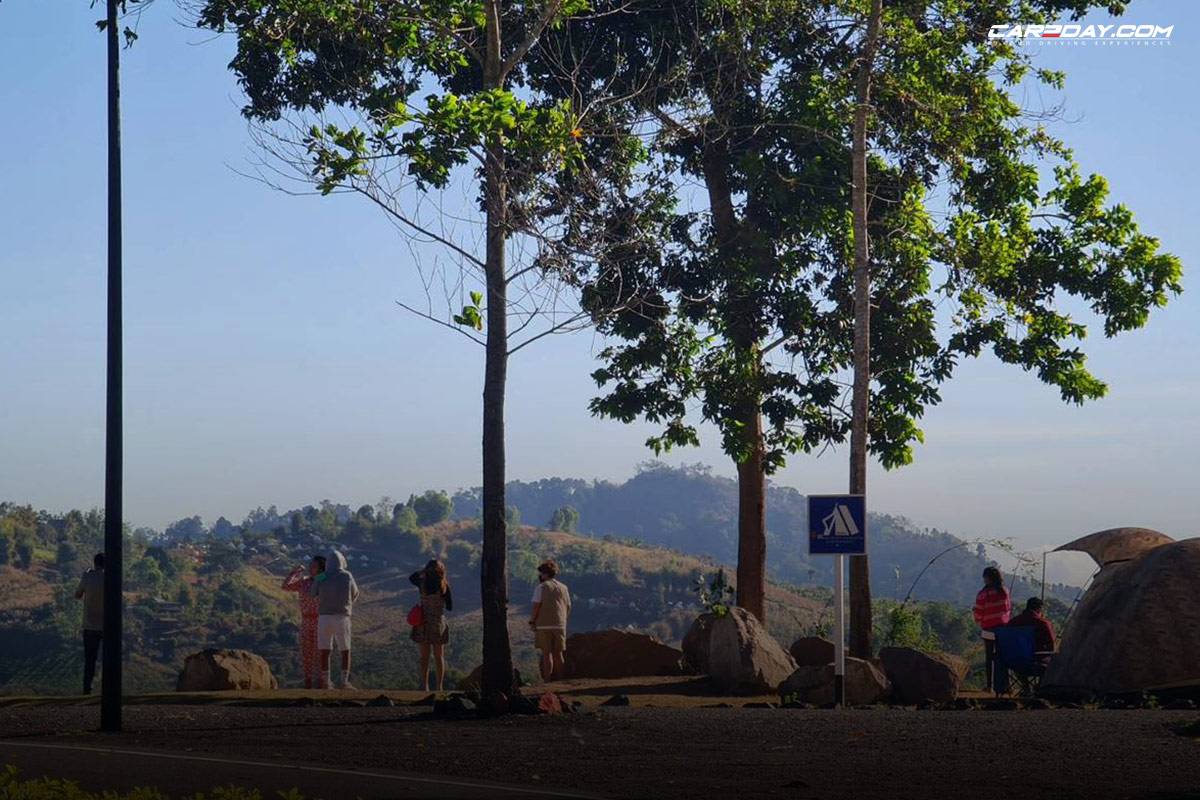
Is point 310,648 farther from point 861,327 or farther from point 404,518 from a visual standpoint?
point 404,518

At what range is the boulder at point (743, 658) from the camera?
23812 mm

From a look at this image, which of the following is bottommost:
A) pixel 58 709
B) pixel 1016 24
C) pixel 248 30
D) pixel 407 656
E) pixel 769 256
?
pixel 407 656

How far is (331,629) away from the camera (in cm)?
2175

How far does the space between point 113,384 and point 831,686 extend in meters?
9.66

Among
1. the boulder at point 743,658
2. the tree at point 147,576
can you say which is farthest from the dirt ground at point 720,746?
the tree at point 147,576

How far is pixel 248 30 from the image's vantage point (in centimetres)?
2295

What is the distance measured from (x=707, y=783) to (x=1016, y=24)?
69.3 ft

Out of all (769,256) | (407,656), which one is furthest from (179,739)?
(407,656)

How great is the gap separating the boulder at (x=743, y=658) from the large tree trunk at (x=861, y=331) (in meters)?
2.46

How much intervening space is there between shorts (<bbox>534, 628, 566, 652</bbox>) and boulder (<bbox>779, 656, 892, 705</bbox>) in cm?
359

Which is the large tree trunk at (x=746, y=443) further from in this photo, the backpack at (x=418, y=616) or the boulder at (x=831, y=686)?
the backpack at (x=418, y=616)

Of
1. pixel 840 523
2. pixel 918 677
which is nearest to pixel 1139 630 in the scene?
pixel 918 677

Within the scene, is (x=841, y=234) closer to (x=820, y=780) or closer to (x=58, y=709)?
(x=58, y=709)

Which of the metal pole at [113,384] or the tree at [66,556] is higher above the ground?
the metal pole at [113,384]
